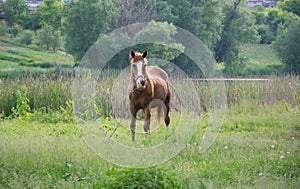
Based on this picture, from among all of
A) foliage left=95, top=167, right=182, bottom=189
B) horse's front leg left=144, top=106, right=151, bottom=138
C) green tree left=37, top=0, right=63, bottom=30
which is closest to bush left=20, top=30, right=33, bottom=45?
green tree left=37, top=0, right=63, bottom=30

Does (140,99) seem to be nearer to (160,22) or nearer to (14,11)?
(160,22)

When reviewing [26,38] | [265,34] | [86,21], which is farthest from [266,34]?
[86,21]

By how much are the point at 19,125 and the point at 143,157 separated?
4.71 metres

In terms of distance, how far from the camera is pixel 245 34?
48000mm

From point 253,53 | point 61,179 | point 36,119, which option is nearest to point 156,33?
point 36,119

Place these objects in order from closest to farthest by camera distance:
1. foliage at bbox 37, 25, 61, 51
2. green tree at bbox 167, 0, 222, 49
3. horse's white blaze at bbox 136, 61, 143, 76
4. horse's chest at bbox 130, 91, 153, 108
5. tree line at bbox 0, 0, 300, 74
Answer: horse's white blaze at bbox 136, 61, 143, 76 < horse's chest at bbox 130, 91, 153, 108 < tree line at bbox 0, 0, 300, 74 < green tree at bbox 167, 0, 222, 49 < foliage at bbox 37, 25, 61, 51

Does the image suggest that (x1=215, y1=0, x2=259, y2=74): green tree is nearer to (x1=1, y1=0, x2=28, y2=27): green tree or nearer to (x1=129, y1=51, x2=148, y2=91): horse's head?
(x1=1, y1=0, x2=28, y2=27): green tree

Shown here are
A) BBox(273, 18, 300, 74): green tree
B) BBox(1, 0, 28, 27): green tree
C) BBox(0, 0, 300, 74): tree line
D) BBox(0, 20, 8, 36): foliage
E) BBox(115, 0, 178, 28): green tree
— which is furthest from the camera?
BBox(1, 0, 28, 27): green tree

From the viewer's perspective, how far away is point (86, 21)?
122 ft

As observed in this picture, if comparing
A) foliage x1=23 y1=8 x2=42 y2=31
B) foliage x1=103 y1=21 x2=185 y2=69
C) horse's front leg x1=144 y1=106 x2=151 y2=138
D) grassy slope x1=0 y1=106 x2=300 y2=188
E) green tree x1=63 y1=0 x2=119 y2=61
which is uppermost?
foliage x1=23 y1=8 x2=42 y2=31

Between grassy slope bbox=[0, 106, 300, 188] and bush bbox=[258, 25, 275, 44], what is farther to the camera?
bush bbox=[258, 25, 275, 44]

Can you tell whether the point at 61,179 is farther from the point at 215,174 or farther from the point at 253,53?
the point at 253,53

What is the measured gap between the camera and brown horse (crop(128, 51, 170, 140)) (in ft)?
28.4

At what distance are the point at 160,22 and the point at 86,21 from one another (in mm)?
6146
